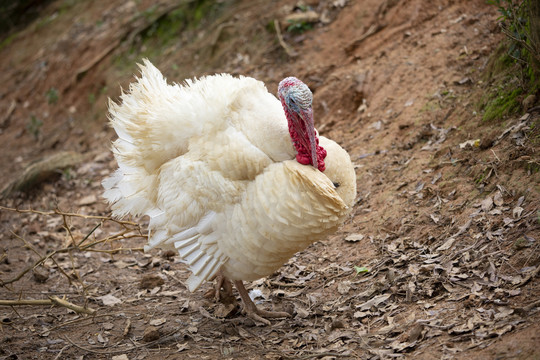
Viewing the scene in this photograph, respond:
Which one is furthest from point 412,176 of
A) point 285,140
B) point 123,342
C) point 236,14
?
point 236,14

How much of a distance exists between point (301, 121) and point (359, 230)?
1.87 metres

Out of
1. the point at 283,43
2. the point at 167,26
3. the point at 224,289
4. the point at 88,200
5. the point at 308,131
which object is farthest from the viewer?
the point at 167,26

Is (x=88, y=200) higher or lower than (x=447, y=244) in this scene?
higher

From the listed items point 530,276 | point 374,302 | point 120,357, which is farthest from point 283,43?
point 530,276

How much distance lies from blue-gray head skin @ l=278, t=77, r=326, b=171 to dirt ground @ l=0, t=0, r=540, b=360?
1372mm

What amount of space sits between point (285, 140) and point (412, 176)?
2045 millimetres

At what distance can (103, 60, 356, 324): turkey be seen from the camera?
4.08 meters

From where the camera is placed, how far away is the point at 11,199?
8.52m

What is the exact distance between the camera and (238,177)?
4285 millimetres

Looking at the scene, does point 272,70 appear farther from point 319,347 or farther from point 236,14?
point 319,347

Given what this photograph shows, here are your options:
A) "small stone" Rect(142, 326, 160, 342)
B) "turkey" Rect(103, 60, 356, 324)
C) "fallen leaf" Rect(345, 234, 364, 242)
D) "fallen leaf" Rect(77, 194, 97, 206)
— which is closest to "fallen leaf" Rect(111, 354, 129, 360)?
"small stone" Rect(142, 326, 160, 342)

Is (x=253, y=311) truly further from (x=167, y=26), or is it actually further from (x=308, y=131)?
(x=167, y=26)

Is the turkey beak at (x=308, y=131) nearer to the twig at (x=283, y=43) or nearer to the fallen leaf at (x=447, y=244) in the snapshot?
the fallen leaf at (x=447, y=244)

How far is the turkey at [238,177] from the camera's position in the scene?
4.08 m
